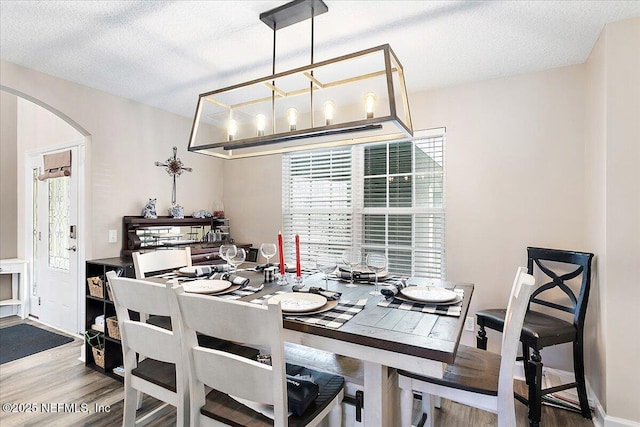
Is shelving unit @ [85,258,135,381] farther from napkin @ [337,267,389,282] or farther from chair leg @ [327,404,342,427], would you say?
chair leg @ [327,404,342,427]

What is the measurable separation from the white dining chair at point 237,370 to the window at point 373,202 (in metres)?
2.02

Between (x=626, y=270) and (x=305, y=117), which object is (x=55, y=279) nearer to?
(x=305, y=117)

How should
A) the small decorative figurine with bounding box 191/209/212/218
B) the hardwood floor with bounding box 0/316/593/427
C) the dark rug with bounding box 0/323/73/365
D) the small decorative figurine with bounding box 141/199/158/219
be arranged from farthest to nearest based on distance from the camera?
the small decorative figurine with bounding box 191/209/212/218, the small decorative figurine with bounding box 141/199/158/219, the dark rug with bounding box 0/323/73/365, the hardwood floor with bounding box 0/316/593/427

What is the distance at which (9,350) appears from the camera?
309 cm

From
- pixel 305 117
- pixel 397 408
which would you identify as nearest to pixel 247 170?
pixel 305 117

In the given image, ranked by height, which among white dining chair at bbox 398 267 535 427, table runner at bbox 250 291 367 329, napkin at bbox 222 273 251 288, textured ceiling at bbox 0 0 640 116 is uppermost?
textured ceiling at bbox 0 0 640 116

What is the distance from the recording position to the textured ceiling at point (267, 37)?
6.00 feet

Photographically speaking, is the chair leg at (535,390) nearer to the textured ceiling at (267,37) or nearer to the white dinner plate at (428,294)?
the white dinner plate at (428,294)

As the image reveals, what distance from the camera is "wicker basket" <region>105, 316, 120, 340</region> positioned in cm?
262

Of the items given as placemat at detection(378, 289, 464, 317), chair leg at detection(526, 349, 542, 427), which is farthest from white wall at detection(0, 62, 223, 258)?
chair leg at detection(526, 349, 542, 427)

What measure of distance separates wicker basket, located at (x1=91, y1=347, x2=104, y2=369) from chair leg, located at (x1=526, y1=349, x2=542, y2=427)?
10.3ft

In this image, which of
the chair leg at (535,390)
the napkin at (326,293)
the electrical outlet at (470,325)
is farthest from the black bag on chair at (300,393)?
the electrical outlet at (470,325)

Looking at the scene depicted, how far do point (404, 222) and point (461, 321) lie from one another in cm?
188

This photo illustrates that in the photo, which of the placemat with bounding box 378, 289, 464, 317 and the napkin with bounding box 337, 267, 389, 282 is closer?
the placemat with bounding box 378, 289, 464, 317
